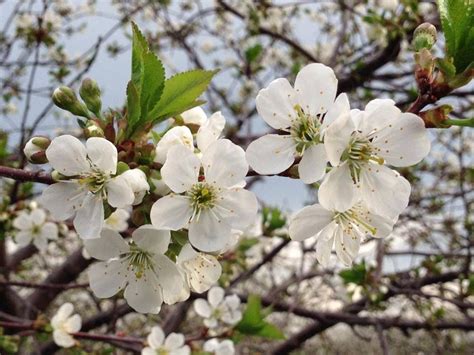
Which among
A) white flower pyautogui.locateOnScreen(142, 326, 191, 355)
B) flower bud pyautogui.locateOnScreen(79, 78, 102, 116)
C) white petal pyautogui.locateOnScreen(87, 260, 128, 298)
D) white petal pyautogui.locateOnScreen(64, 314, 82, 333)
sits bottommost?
white petal pyautogui.locateOnScreen(64, 314, 82, 333)

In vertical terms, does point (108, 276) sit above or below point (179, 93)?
below

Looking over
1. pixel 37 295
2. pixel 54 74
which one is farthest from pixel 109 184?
pixel 54 74

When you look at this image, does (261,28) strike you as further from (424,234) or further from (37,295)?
(37,295)

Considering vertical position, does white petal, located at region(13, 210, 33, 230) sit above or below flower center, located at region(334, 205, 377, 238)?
below

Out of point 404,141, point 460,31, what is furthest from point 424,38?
point 404,141

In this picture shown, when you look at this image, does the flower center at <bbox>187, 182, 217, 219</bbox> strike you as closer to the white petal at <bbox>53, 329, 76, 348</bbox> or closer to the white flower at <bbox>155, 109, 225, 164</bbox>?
the white flower at <bbox>155, 109, 225, 164</bbox>

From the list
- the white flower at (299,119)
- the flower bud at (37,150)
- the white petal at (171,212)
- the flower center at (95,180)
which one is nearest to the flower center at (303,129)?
the white flower at (299,119)

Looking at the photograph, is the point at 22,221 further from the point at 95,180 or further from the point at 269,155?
the point at 269,155

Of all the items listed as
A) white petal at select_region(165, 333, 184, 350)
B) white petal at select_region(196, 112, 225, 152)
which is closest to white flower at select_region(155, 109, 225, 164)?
white petal at select_region(196, 112, 225, 152)
